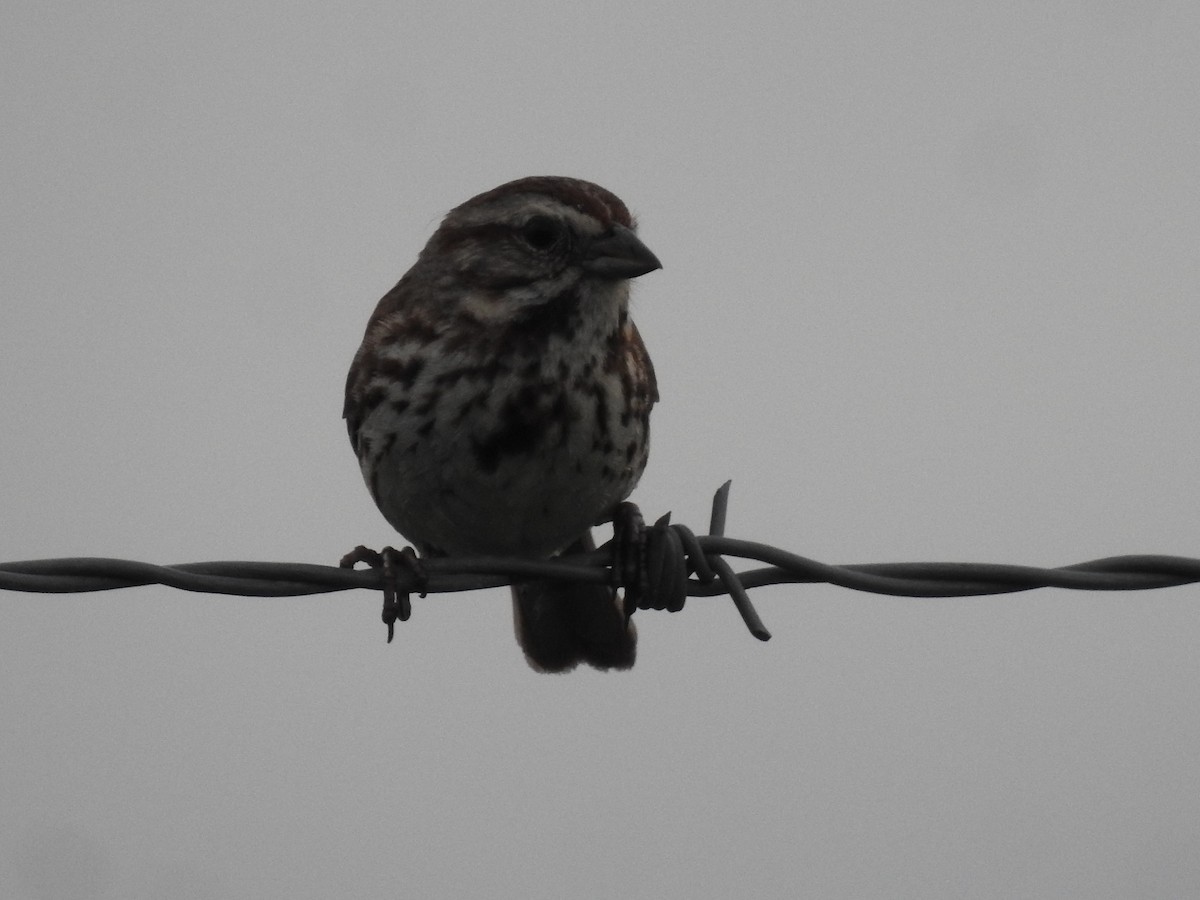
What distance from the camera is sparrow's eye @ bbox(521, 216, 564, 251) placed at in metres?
5.64

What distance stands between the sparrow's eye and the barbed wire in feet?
5.13

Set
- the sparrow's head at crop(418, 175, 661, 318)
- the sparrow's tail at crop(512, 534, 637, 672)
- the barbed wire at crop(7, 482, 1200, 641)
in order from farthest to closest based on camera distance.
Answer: the sparrow's tail at crop(512, 534, 637, 672)
the sparrow's head at crop(418, 175, 661, 318)
the barbed wire at crop(7, 482, 1200, 641)

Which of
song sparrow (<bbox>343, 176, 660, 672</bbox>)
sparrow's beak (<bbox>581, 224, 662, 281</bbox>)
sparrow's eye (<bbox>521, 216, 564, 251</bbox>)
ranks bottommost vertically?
song sparrow (<bbox>343, 176, 660, 672</bbox>)

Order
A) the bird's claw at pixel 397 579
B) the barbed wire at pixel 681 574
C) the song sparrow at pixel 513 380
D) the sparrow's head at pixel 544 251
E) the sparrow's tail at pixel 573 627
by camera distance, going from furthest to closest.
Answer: the sparrow's tail at pixel 573 627 → the sparrow's head at pixel 544 251 → the song sparrow at pixel 513 380 → the bird's claw at pixel 397 579 → the barbed wire at pixel 681 574

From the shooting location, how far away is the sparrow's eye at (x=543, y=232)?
5.64 meters

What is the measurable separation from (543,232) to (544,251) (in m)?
0.07

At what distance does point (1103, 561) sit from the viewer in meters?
4.07

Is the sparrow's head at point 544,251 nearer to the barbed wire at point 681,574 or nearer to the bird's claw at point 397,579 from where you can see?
the bird's claw at point 397,579

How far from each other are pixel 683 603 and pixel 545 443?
1.17 metres

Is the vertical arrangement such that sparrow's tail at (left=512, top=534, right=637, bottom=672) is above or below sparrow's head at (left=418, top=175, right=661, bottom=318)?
below

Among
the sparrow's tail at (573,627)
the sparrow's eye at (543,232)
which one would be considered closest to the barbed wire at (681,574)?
the sparrow's eye at (543,232)

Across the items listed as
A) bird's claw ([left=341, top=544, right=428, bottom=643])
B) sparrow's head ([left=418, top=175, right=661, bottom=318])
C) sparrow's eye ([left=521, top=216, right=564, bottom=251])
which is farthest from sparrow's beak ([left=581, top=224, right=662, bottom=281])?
bird's claw ([left=341, top=544, right=428, bottom=643])

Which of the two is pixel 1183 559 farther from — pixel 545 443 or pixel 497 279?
pixel 497 279

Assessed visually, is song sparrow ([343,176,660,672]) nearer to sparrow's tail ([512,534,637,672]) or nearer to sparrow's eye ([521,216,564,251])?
sparrow's eye ([521,216,564,251])
